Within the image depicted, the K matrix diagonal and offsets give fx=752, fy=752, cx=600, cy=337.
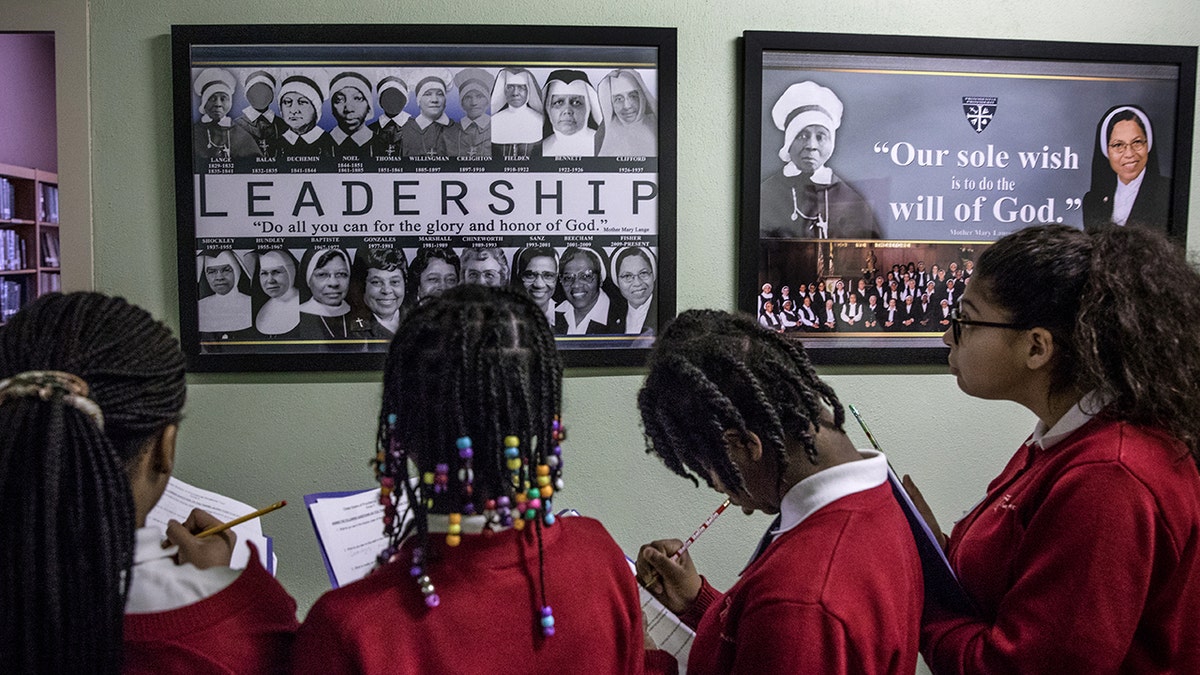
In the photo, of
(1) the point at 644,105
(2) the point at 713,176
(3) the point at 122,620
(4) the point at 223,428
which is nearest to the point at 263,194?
(4) the point at 223,428

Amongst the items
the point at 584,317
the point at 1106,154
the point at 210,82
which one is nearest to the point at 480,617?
the point at 584,317

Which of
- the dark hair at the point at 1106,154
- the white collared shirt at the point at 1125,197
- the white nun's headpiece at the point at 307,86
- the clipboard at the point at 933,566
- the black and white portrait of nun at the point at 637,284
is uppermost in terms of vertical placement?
the white nun's headpiece at the point at 307,86

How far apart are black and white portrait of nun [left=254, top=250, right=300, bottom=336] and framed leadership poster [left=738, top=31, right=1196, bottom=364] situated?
1082 mm

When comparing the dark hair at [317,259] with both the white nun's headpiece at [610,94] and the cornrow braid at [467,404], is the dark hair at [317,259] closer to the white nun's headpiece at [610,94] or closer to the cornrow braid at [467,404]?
the white nun's headpiece at [610,94]

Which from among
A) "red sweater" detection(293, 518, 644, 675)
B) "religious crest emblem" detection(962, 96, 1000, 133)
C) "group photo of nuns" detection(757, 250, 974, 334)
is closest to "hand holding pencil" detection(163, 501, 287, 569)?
"red sweater" detection(293, 518, 644, 675)

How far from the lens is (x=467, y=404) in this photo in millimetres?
862

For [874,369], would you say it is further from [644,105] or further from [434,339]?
[434,339]

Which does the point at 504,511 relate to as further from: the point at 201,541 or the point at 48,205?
the point at 48,205

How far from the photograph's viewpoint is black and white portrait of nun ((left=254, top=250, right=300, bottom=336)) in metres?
1.79

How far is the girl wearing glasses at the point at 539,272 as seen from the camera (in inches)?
71.6

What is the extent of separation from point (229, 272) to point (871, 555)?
60.5 inches

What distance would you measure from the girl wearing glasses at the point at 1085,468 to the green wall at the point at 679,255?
2.46 feet

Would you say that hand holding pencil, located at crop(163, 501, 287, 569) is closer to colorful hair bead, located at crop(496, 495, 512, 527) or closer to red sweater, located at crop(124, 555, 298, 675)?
red sweater, located at crop(124, 555, 298, 675)

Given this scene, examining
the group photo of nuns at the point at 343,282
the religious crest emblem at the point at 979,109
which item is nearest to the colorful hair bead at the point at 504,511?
the group photo of nuns at the point at 343,282
